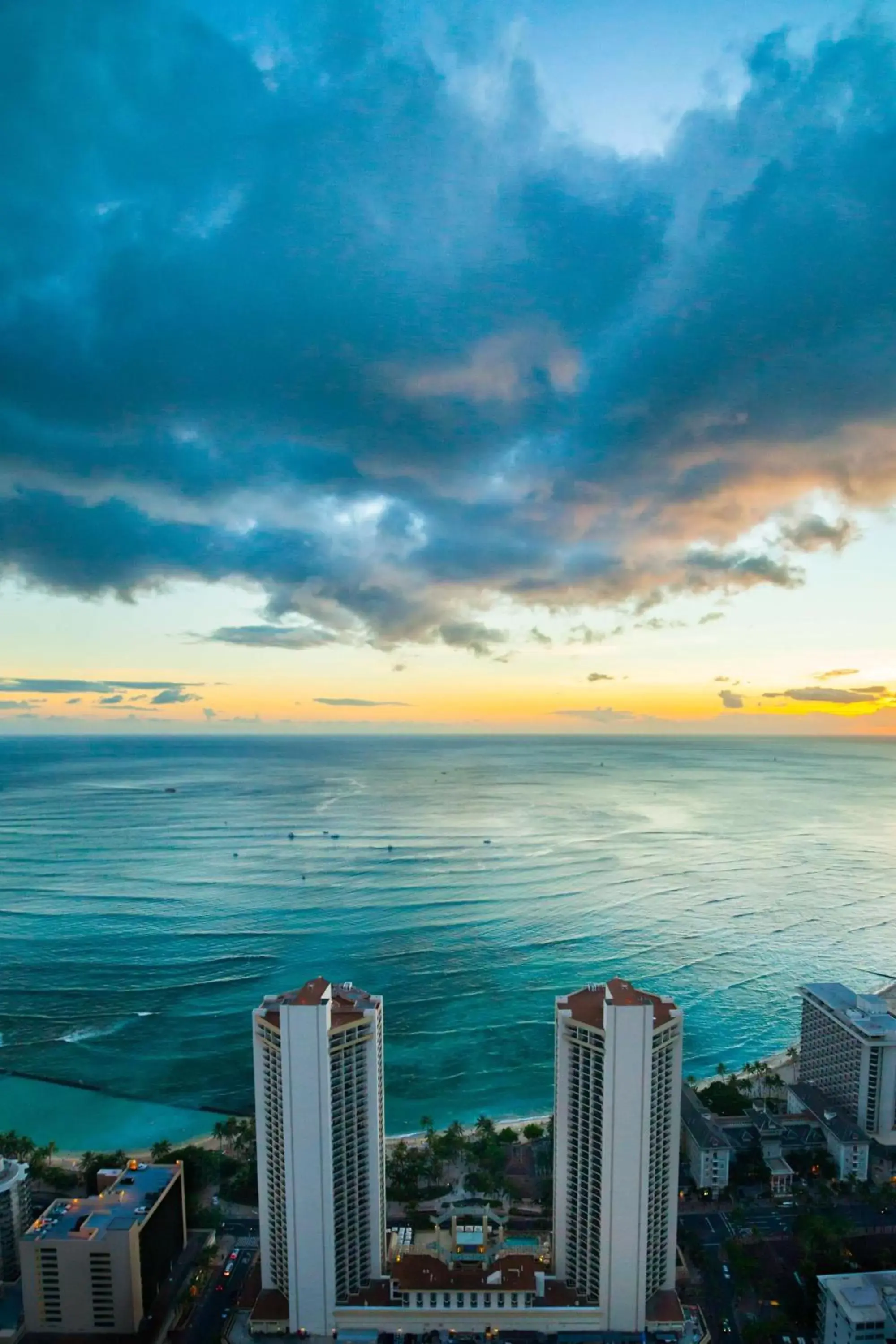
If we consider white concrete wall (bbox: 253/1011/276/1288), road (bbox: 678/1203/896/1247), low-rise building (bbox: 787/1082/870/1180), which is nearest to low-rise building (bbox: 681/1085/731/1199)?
road (bbox: 678/1203/896/1247)

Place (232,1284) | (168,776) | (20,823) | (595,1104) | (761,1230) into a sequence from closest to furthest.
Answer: (595,1104) < (232,1284) < (761,1230) < (20,823) < (168,776)

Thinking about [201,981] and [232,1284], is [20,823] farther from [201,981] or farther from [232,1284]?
[232,1284]

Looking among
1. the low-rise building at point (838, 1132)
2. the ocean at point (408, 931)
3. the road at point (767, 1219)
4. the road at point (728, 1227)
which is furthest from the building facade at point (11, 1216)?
the low-rise building at point (838, 1132)

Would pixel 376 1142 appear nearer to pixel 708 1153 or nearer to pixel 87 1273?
pixel 87 1273

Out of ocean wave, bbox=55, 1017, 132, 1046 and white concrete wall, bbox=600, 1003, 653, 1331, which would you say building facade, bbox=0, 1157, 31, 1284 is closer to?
ocean wave, bbox=55, 1017, 132, 1046

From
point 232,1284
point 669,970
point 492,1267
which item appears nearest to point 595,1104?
point 492,1267

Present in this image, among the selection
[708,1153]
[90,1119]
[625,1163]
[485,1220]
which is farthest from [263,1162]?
[90,1119]
